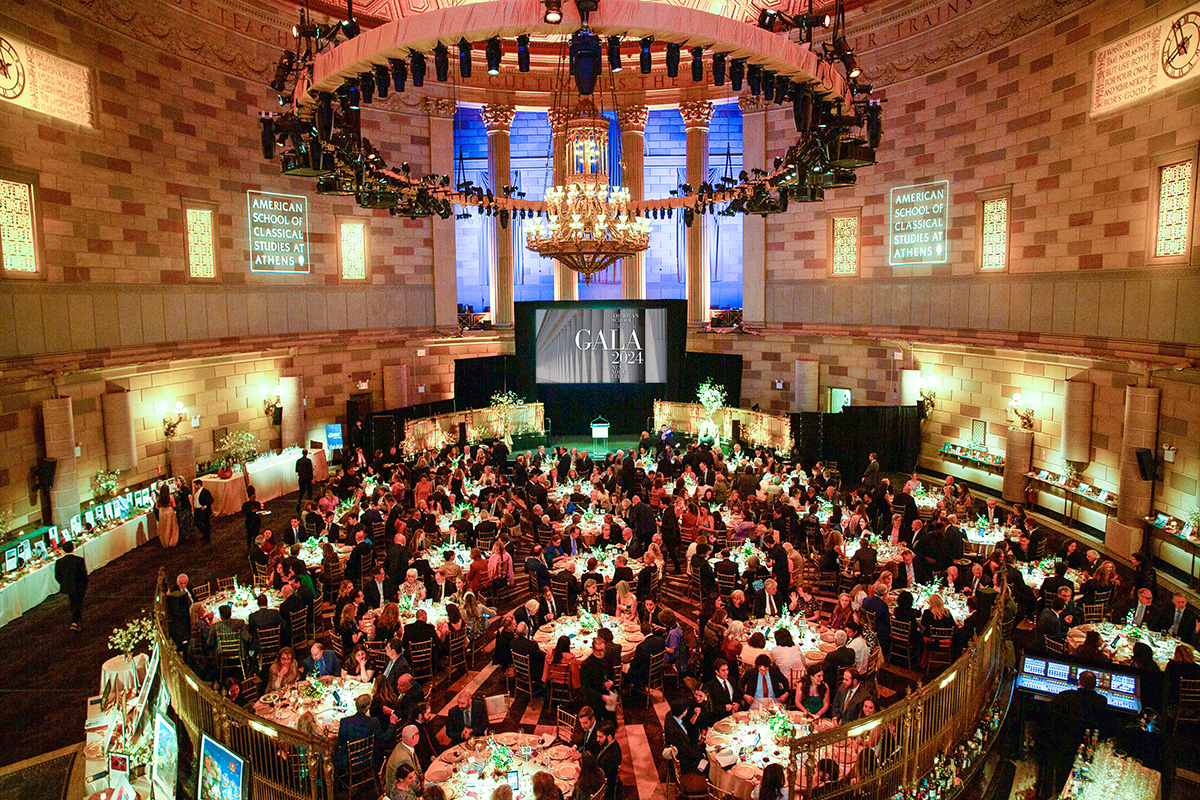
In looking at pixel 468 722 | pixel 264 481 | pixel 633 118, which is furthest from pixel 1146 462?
pixel 264 481

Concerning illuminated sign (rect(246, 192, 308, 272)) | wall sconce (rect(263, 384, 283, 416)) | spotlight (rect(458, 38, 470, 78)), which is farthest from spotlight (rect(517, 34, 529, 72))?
wall sconce (rect(263, 384, 283, 416))

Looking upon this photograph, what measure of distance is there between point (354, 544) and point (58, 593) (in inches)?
185

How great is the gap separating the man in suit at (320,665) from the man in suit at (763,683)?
426cm

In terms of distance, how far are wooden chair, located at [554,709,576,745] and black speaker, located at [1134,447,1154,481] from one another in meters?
10.2

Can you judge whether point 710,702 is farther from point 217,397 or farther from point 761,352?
point 761,352

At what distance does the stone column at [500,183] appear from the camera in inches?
950

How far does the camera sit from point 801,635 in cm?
910

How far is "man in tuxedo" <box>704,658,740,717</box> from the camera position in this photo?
7.69m

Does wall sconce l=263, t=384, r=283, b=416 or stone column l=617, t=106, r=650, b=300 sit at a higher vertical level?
stone column l=617, t=106, r=650, b=300

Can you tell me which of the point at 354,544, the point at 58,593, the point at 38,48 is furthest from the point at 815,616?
the point at 38,48

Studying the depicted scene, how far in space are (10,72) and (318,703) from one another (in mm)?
12166

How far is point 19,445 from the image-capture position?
13.0 m

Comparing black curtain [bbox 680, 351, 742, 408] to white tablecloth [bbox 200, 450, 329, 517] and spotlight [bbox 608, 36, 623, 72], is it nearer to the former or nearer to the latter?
white tablecloth [bbox 200, 450, 329, 517]

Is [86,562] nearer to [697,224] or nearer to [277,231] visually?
[277,231]
